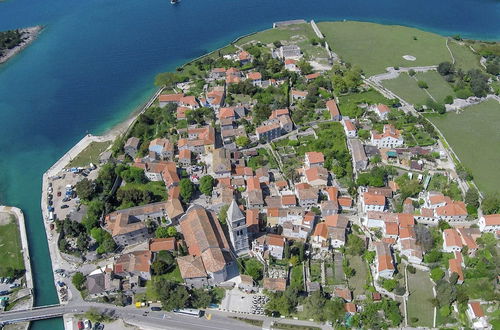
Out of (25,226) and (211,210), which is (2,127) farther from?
(211,210)

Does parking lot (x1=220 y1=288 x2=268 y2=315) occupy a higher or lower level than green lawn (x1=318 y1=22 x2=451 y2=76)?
lower

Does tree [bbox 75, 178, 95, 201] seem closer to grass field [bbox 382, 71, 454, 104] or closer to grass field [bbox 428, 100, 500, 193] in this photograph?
grass field [bbox 428, 100, 500, 193]

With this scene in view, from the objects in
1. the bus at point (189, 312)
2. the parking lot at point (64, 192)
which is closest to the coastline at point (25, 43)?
the parking lot at point (64, 192)

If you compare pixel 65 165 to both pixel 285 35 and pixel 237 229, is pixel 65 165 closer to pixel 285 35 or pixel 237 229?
pixel 237 229

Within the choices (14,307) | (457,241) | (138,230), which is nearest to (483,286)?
(457,241)

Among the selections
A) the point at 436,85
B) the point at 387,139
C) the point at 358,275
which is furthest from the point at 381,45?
the point at 358,275

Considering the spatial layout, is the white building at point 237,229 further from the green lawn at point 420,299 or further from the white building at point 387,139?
the white building at point 387,139

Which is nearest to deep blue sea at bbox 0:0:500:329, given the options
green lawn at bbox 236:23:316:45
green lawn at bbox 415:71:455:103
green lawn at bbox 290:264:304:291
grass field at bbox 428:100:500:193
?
green lawn at bbox 236:23:316:45
